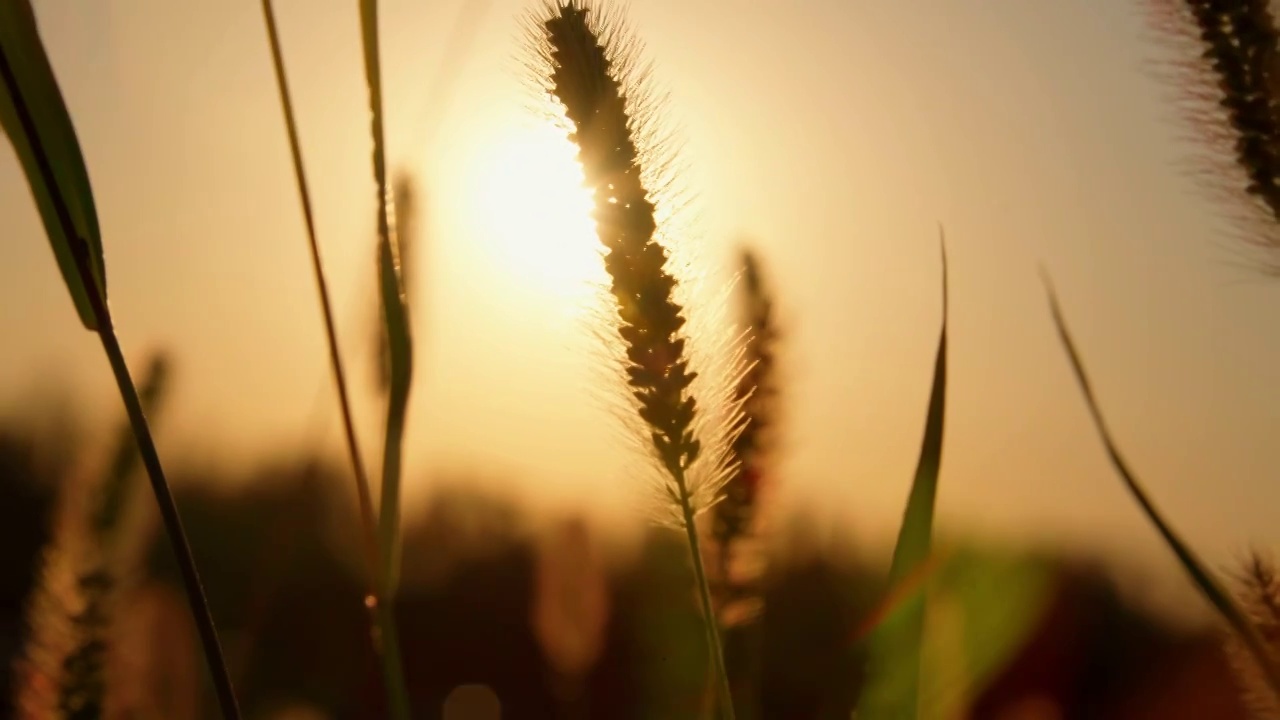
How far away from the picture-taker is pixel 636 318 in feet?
3.83

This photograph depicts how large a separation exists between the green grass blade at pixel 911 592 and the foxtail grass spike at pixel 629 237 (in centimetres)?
21

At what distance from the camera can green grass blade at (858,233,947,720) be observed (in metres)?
1.10

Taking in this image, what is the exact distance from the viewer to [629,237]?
3.70 feet

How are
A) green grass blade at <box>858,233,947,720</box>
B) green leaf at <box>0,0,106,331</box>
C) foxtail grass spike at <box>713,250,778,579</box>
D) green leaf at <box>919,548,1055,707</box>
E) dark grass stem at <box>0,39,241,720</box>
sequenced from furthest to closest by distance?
foxtail grass spike at <box>713,250,778,579</box>
green leaf at <box>919,548,1055,707</box>
green grass blade at <box>858,233,947,720</box>
green leaf at <box>0,0,106,331</box>
dark grass stem at <box>0,39,241,720</box>

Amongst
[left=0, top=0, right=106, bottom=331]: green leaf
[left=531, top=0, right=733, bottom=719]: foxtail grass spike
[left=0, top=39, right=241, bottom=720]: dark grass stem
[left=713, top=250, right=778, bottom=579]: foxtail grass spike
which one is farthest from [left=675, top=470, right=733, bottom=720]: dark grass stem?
[left=713, top=250, right=778, bottom=579]: foxtail grass spike

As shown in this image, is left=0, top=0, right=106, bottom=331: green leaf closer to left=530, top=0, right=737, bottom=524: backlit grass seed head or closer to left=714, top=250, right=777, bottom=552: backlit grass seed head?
left=530, top=0, right=737, bottom=524: backlit grass seed head

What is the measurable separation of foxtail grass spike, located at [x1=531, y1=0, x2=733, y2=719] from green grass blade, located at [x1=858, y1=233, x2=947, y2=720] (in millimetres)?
211

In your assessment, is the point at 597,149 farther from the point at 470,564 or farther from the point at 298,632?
the point at 470,564

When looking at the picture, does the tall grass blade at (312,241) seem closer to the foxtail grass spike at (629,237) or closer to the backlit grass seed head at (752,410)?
the foxtail grass spike at (629,237)

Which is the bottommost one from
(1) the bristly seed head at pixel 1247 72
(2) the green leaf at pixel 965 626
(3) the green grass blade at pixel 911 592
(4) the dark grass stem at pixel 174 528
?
(2) the green leaf at pixel 965 626

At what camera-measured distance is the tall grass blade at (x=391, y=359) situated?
0.92 m

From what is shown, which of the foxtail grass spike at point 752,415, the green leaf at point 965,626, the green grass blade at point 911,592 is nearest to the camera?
the green grass blade at point 911,592

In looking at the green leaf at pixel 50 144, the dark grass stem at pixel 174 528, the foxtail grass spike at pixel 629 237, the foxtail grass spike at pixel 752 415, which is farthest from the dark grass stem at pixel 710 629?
the foxtail grass spike at pixel 752 415

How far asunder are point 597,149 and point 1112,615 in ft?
46.3
